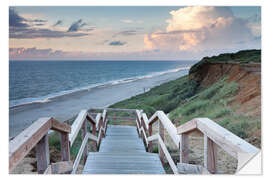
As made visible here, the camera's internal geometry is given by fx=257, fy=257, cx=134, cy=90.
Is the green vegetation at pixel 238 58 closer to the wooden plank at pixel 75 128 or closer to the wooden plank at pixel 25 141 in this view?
the wooden plank at pixel 75 128

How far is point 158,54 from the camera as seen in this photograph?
21.2ft

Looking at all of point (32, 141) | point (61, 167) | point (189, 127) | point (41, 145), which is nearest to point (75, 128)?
point (61, 167)

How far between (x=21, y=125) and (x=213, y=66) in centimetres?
708

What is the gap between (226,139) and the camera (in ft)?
4.14

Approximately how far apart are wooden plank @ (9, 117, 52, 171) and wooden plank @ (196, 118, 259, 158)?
35.3 inches

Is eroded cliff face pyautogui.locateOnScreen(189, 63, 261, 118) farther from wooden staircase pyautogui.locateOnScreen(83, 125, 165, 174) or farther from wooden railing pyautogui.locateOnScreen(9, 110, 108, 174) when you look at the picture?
wooden railing pyautogui.locateOnScreen(9, 110, 108, 174)

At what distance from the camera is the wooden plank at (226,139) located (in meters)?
1.19


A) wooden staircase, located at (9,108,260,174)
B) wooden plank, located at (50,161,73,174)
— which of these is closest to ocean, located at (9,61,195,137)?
wooden staircase, located at (9,108,260,174)

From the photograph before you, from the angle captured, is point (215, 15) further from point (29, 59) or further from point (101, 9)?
point (29, 59)

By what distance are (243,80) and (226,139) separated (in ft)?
20.3

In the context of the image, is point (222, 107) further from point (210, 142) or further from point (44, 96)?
point (44, 96)
